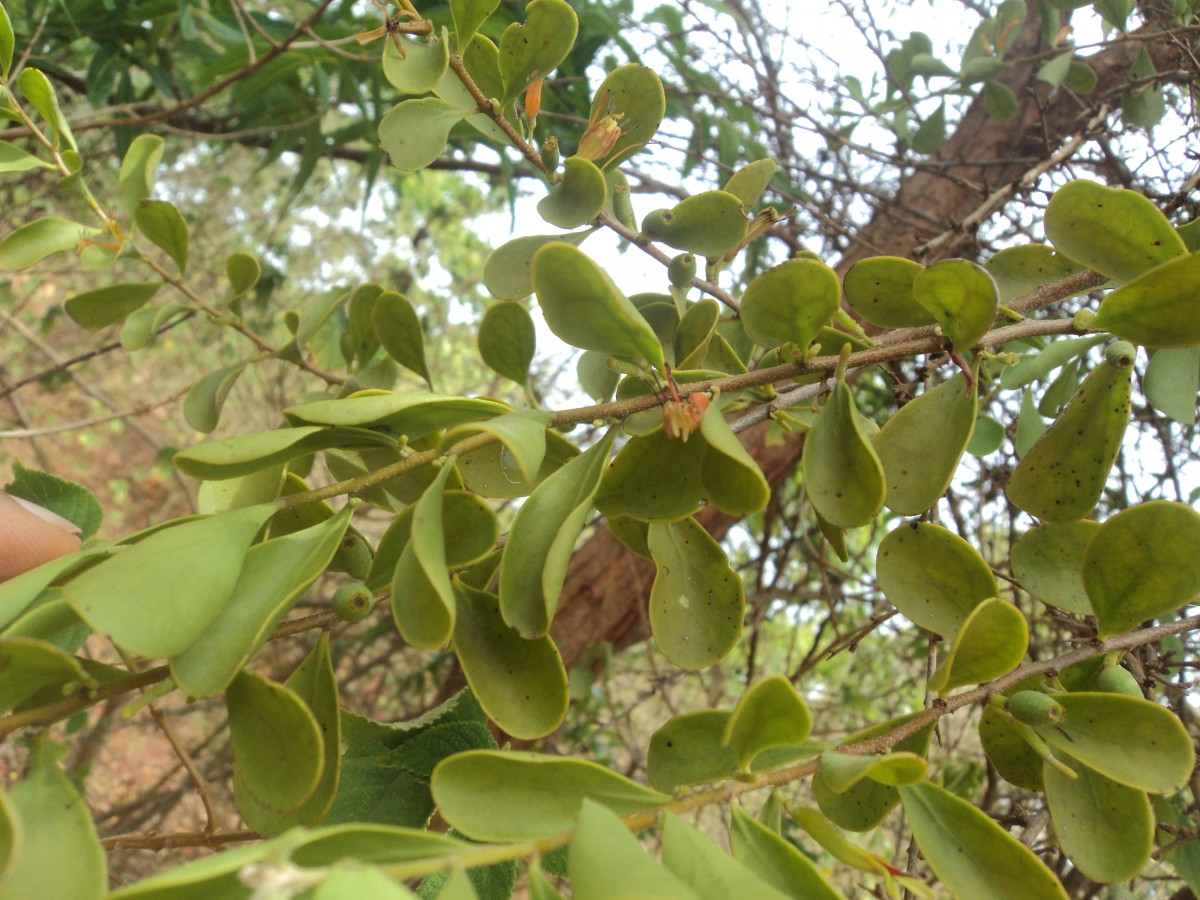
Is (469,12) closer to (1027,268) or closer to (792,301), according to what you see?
(792,301)

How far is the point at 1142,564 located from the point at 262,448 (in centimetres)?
52

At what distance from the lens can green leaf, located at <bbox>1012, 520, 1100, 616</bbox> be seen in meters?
0.60

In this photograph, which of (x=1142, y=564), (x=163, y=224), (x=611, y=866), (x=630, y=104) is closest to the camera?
(x=611, y=866)

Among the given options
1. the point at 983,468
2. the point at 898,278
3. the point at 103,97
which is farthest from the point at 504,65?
the point at 103,97

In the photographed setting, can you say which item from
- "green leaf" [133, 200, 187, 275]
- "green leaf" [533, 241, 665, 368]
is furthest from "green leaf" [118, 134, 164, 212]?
"green leaf" [533, 241, 665, 368]

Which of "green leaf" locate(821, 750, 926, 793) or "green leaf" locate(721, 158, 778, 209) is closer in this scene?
"green leaf" locate(821, 750, 926, 793)

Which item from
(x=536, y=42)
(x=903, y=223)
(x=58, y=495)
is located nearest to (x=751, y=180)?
(x=536, y=42)

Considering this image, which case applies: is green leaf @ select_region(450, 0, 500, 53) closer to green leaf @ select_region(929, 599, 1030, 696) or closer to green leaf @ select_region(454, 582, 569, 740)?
green leaf @ select_region(454, 582, 569, 740)

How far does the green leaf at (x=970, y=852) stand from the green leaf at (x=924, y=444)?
0.16 m

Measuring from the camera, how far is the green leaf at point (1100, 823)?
48 cm

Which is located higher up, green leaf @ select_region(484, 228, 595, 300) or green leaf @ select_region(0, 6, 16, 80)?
green leaf @ select_region(0, 6, 16, 80)

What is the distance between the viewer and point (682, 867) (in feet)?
1.19

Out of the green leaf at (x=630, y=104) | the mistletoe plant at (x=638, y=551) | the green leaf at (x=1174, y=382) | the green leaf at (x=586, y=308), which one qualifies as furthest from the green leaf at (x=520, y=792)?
the green leaf at (x=1174, y=382)

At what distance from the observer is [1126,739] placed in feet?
1.54
